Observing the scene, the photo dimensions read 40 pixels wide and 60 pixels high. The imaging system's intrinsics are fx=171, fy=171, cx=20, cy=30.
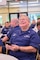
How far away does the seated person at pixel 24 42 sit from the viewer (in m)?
1.88

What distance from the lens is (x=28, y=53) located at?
1.95 m

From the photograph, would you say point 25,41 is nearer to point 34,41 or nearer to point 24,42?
point 24,42

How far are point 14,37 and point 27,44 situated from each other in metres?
0.19

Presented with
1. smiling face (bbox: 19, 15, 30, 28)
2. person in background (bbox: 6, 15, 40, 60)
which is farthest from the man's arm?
smiling face (bbox: 19, 15, 30, 28)

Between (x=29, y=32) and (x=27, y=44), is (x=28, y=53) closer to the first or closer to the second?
(x=27, y=44)

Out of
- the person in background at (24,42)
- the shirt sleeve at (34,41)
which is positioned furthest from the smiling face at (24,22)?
the shirt sleeve at (34,41)

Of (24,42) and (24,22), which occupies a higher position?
(24,22)

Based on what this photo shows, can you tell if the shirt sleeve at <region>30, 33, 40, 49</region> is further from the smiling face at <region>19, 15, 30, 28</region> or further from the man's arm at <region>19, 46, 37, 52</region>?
the smiling face at <region>19, 15, 30, 28</region>

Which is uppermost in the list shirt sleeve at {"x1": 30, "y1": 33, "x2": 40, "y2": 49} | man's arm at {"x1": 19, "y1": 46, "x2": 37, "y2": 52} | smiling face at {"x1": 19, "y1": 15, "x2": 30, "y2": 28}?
smiling face at {"x1": 19, "y1": 15, "x2": 30, "y2": 28}

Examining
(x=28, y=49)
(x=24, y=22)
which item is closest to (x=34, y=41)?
(x=28, y=49)

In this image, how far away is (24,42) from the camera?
1966 millimetres

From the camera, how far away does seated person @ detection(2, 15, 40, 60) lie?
1878 millimetres

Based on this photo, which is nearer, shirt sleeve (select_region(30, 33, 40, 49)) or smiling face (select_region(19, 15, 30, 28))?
shirt sleeve (select_region(30, 33, 40, 49))

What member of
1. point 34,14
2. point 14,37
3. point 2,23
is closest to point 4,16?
point 2,23
